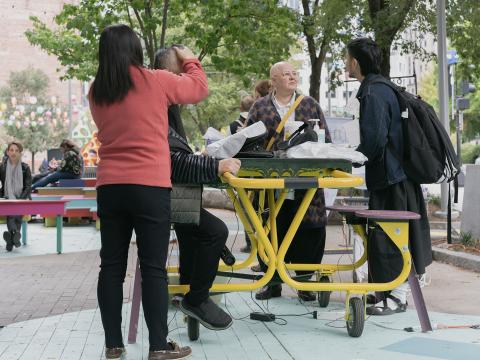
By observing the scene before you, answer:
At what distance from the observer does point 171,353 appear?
454 centimetres

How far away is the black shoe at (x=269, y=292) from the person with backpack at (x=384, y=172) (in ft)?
3.35

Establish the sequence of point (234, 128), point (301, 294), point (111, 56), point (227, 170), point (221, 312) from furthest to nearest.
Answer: point (234, 128), point (301, 294), point (221, 312), point (227, 170), point (111, 56)

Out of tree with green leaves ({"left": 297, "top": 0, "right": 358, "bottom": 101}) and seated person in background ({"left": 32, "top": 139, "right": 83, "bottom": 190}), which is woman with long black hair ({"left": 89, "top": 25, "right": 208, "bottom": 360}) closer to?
tree with green leaves ({"left": 297, "top": 0, "right": 358, "bottom": 101})

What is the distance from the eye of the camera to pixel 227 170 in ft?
15.5

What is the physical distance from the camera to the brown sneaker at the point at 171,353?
449cm

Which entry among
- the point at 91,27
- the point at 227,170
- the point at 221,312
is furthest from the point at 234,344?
the point at 91,27

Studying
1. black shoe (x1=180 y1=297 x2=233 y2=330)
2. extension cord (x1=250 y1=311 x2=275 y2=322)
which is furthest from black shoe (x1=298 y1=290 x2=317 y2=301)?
black shoe (x1=180 y1=297 x2=233 y2=330)

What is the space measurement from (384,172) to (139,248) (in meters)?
2.23

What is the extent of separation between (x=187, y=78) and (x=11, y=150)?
9773 mm

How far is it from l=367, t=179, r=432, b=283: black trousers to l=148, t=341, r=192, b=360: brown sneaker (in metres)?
1.69

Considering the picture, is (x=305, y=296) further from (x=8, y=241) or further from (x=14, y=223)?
(x=14, y=223)

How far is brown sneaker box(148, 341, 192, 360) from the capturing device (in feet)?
14.7

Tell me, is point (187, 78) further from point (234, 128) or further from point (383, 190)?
point (234, 128)

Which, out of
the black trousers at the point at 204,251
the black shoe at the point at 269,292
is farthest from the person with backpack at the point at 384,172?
the black trousers at the point at 204,251
